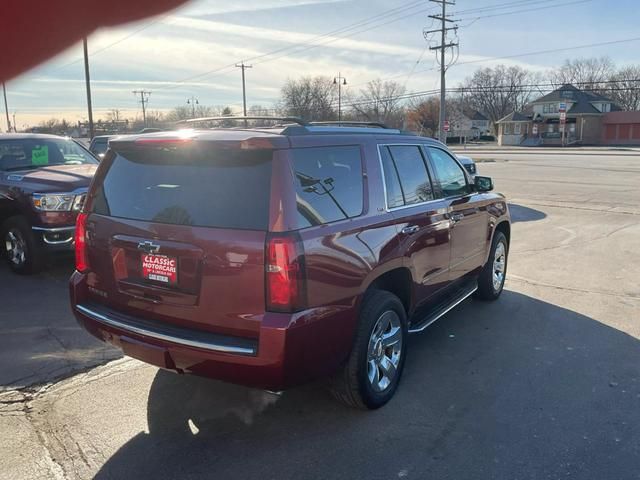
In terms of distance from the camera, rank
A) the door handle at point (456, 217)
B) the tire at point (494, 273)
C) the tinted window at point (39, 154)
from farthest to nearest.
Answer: the tinted window at point (39, 154) < the tire at point (494, 273) < the door handle at point (456, 217)

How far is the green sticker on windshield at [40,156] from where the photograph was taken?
309 inches

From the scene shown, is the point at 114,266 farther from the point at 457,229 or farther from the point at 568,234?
the point at 568,234

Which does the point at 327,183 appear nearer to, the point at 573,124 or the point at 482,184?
the point at 482,184

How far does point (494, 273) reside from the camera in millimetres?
5859

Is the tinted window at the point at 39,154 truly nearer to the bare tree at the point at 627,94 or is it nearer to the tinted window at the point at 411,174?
the tinted window at the point at 411,174

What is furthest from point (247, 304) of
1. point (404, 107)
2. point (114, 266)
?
point (404, 107)

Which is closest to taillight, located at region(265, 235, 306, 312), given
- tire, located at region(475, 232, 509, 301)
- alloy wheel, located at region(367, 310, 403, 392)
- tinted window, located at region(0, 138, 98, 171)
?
alloy wheel, located at region(367, 310, 403, 392)

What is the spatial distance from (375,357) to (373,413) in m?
0.37

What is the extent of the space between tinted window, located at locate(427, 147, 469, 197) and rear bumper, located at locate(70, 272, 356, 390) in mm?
1997

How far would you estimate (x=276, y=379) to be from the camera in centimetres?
290

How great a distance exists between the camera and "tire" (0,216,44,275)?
6.72 meters

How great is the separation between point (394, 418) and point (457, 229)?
1.90 metres

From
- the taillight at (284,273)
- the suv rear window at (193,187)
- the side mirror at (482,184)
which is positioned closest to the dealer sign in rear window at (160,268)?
the suv rear window at (193,187)

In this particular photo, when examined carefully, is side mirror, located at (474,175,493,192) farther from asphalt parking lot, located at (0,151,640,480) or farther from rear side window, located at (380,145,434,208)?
asphalt parking lot, located at (0,151,640,480)
